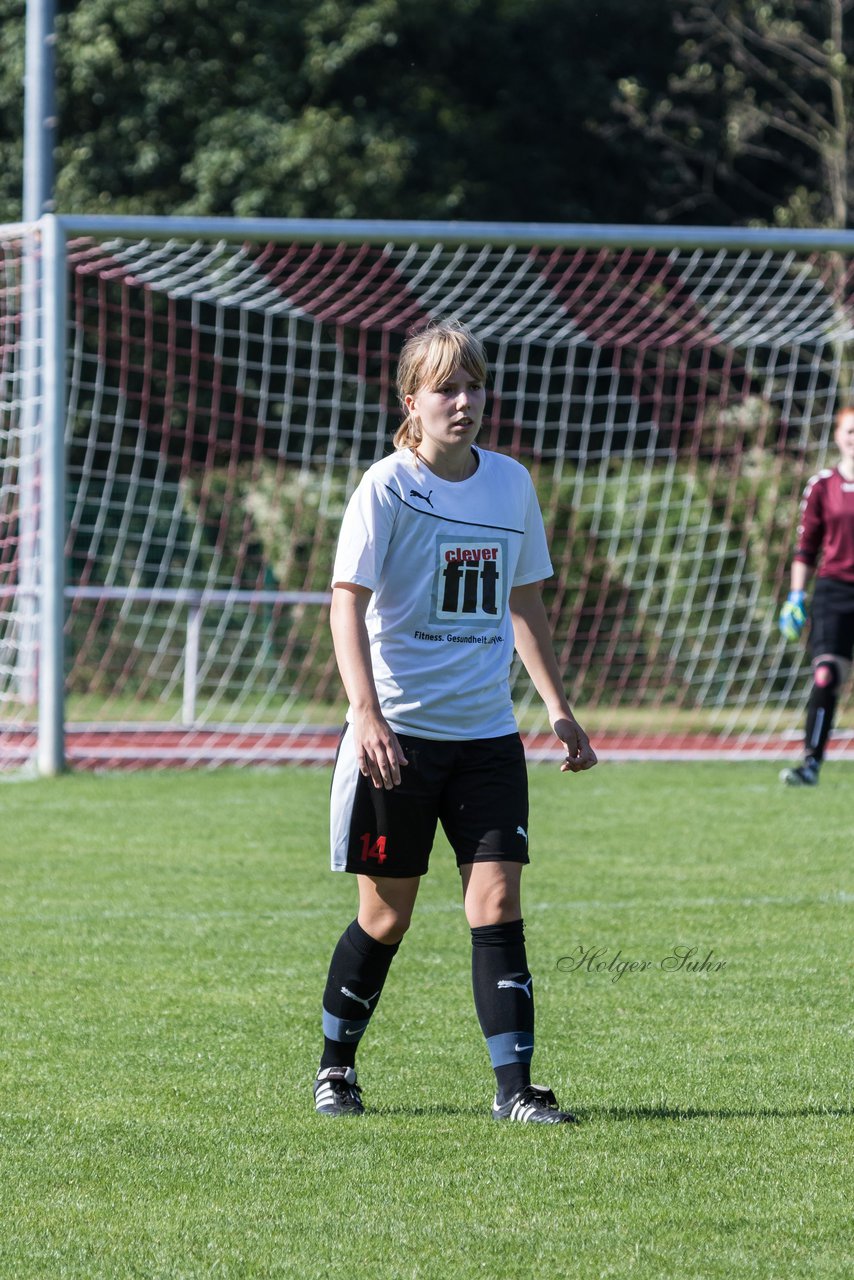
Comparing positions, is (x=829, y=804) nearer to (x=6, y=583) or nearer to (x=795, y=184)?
(x=6, y=583)

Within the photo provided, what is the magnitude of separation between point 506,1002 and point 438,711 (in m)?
0.64

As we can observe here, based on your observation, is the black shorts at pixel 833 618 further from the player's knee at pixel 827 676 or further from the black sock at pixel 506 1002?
the black sock at pixel 506 1002

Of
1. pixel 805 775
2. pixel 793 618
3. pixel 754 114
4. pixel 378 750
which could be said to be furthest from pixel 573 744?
pixel 754 114

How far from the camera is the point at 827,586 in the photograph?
9.83 m

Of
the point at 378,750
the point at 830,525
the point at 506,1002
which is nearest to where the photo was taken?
the point at 378,750

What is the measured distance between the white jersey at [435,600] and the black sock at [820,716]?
6.07m

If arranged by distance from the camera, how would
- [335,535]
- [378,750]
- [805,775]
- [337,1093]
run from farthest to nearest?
[335,535] < [805,775] < [337,1093] < [378,750]

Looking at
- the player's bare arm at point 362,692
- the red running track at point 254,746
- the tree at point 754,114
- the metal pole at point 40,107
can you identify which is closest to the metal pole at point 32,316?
the metal pole at point 40,107

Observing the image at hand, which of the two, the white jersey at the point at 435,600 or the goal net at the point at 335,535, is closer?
the white jersey at the point at 435,600

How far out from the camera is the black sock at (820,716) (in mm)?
9766

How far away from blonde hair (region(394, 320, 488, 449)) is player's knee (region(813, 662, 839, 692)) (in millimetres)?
6100

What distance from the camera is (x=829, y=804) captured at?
924cm

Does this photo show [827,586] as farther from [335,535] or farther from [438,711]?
[335,535]

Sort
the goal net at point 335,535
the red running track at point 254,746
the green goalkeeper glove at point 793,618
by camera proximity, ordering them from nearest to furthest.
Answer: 1. the green goalkeeper glove at point 793,618
2. the red running track at point 254,746
3. the goal net at point 335,535
